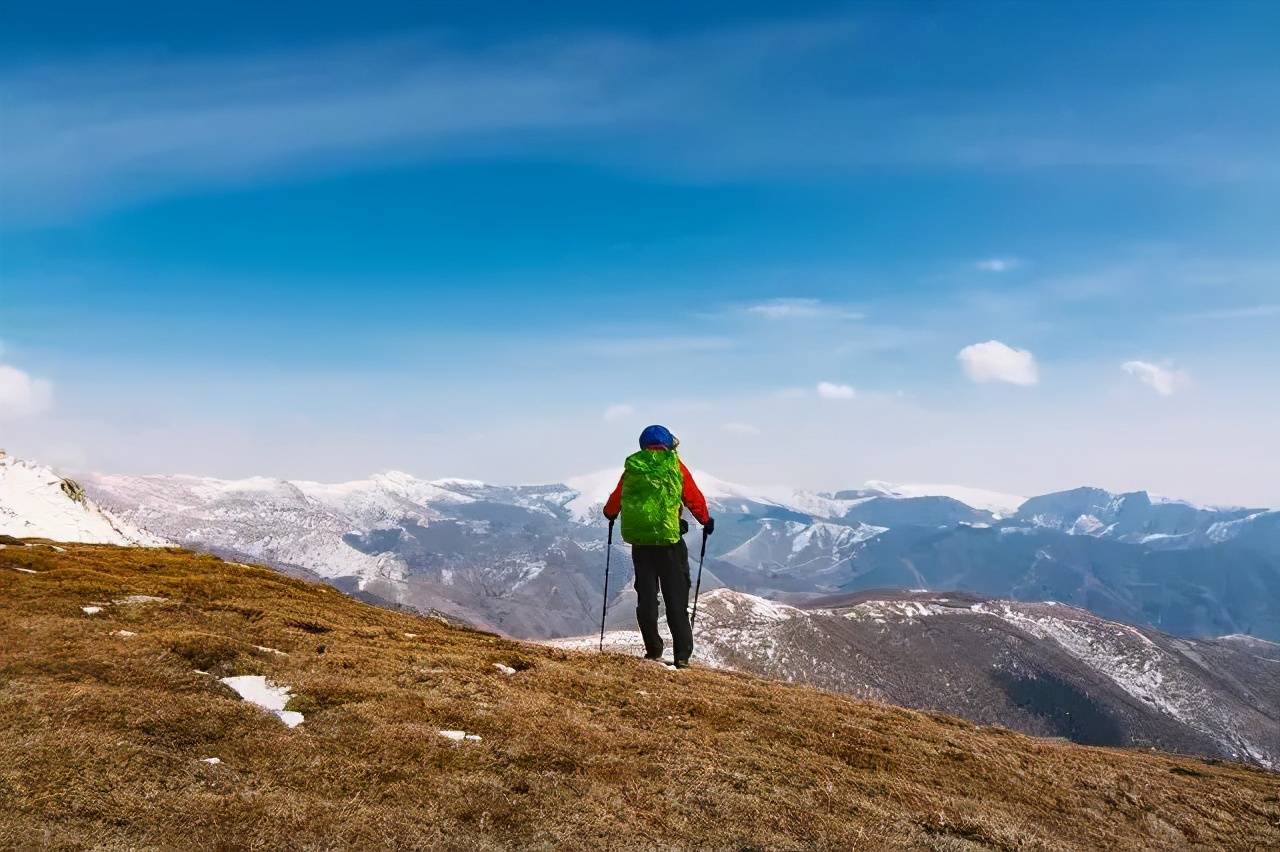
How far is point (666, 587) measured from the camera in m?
19.9

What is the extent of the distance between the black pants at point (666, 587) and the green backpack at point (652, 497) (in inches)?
20.1

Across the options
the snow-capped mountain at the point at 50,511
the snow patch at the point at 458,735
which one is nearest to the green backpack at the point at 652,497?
the snow patch at the point at 458,735

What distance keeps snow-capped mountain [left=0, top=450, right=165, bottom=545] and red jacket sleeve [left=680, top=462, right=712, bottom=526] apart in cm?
6204

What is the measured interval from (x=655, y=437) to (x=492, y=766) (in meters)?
11.1

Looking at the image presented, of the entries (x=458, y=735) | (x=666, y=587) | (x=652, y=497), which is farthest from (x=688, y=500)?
(x=458, y=735)

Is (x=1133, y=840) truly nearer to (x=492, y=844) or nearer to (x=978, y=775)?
(x=978, y=775)

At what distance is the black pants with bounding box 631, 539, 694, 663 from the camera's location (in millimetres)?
19969

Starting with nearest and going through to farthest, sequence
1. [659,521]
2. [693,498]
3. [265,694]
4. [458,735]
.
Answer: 1. [458,735]
2. [265,694]
3. [659,521]
4. [693,498]

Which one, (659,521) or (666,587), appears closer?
(659,521)

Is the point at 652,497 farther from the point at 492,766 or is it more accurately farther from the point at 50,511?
the point at 50,511

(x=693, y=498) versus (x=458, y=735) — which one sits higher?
(x=693, y=498)

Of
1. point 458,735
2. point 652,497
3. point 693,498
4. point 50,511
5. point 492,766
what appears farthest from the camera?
point 50,511

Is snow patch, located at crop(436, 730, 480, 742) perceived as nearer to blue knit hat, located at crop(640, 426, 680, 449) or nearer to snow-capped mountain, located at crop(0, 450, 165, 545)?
blue knit hat, located at crop(640, 426, 680, 449)

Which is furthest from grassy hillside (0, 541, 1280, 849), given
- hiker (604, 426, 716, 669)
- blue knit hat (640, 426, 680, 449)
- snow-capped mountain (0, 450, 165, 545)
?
snow-capped mountain (0, 450, 165, 545)
